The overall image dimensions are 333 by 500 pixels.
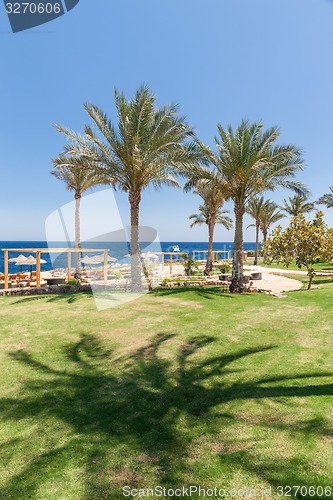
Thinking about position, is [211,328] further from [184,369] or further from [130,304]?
[130,304]

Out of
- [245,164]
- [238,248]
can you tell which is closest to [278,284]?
[238,248]

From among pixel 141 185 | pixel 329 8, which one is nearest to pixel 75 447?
pixel 329 8

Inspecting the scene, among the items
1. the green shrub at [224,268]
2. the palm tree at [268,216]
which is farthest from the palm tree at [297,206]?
the green shrub at [224,268]

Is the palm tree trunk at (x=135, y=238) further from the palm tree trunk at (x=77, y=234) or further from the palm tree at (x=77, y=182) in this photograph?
the palm tree trunk at (x=77, y=234)

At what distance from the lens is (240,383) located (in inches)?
191

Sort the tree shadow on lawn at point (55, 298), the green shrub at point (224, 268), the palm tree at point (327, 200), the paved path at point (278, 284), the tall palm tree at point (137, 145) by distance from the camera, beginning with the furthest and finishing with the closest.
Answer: the palm tree at point (327, 200) < the green shrub at point (224, 268) < the paved path at point (278, 284) < the tall palm tree at point (137, 145) < the tree shadow on lawn at point (55, 298)

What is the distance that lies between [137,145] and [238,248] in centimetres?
662

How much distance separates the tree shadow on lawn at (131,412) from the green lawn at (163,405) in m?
0.02

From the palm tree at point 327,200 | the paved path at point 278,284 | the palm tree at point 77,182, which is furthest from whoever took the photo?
the palm tree at point 327,200

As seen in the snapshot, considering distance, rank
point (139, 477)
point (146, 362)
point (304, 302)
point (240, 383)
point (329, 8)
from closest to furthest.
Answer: point (329, 8) → point (139, 477) → point (240, 383) → point (146, 362) → point (304, 302)

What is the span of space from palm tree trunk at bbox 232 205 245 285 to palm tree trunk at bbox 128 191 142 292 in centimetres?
446

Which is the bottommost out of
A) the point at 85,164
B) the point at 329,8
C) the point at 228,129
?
the point at 329,8

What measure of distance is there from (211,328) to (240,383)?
309 centimetres

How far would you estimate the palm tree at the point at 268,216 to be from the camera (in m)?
37.7
